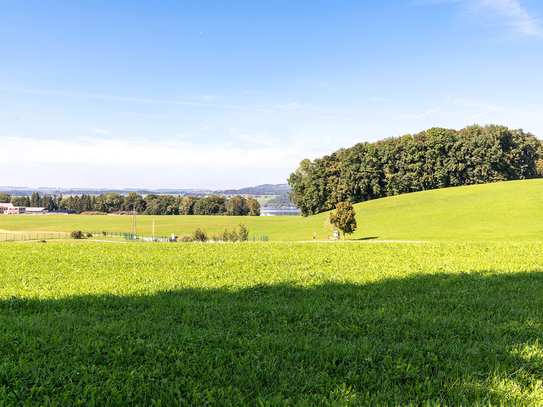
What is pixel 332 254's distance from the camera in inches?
593

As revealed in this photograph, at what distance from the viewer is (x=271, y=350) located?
4902 millimetres

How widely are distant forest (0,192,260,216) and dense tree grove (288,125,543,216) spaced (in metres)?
57.3

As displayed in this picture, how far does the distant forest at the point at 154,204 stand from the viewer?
511ft

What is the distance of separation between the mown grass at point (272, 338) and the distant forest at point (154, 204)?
132 m

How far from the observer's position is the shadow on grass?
3846mm

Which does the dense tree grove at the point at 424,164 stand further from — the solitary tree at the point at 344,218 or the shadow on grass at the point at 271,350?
the shadow on grass at the point at 271,350

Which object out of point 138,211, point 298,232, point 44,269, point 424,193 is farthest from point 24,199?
point 44,269

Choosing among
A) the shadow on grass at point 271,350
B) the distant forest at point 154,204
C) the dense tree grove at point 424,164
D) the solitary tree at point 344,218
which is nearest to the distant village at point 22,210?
the distant forest at point 154,204

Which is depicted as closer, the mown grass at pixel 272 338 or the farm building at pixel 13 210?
the mown grass at pixel 272 338

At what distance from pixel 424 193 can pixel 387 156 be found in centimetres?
1605

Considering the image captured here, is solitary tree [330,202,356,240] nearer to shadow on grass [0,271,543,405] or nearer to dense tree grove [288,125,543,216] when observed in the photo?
shadow on grass [0,271,543,405]

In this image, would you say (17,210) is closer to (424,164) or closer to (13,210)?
(13,210)

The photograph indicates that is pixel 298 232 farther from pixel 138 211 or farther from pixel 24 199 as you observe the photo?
pixel 24 199

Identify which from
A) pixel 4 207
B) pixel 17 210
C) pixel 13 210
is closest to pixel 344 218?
pixel 17 210
